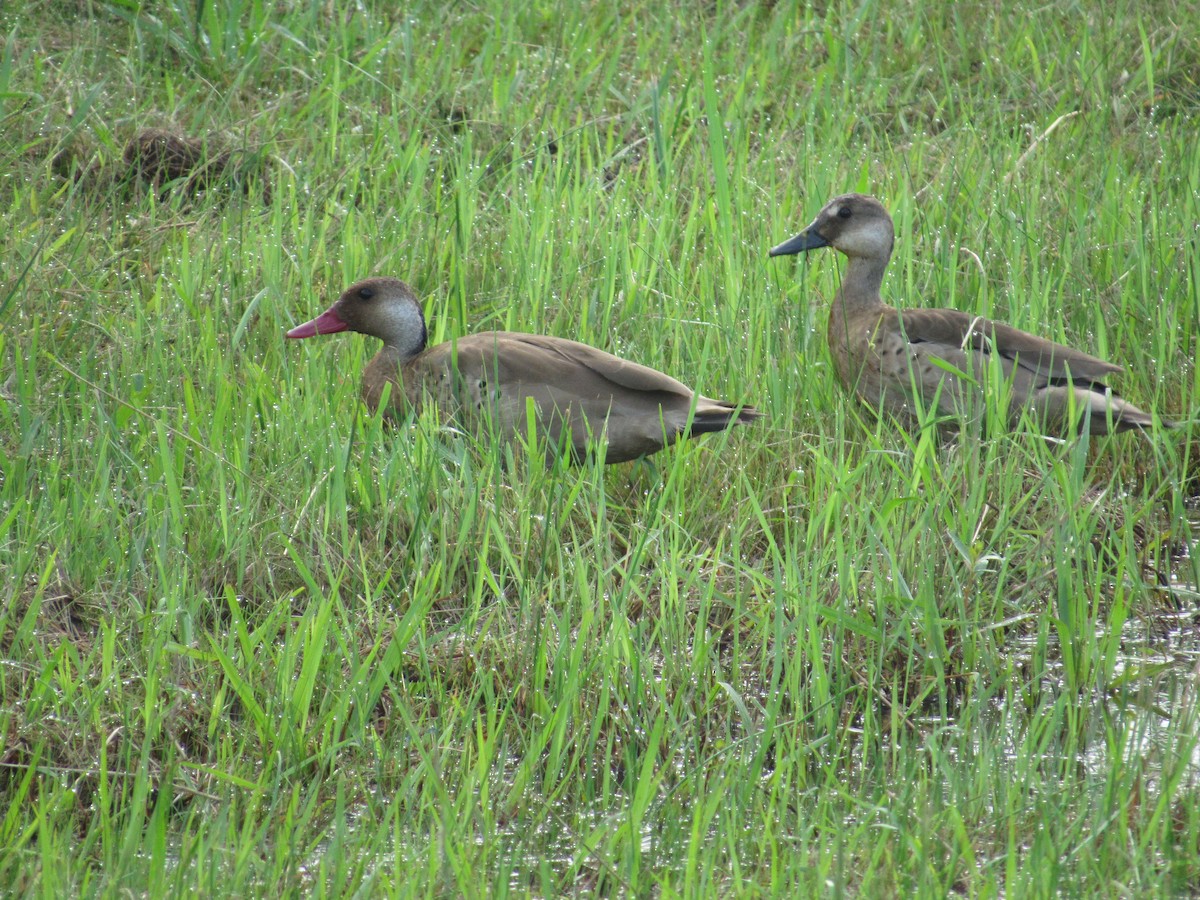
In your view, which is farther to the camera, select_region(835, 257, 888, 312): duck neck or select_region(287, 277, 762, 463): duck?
select_region(835, 257, 888, 312): duck neck

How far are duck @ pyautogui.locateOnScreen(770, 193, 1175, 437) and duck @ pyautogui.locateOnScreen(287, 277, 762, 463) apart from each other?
637 mm

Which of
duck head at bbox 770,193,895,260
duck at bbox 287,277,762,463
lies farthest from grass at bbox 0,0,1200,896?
duck head at bbox 770,193,895,260

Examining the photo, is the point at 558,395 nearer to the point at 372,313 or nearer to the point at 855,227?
the point at 372,313

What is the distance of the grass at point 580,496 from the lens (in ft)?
10.6

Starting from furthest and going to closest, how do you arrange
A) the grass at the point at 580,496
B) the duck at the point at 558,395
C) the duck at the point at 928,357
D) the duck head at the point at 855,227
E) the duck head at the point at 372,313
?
the duck head at the point at 855,227
the duck head at the point at 372,313
the duck at the point at 928,357
the duck at the point at 558,395
the grass at the point at 580,496

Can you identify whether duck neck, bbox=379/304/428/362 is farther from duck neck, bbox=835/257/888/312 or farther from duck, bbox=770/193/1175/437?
duck neck, bbox=835/257/888/312

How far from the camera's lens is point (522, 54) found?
779 cm

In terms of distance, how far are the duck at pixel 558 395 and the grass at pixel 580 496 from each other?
143 mm

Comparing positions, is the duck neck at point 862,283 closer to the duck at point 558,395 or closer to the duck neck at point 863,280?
the duck neck at point 863,280

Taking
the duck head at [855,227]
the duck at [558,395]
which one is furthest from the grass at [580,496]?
the duck head at [855,227]

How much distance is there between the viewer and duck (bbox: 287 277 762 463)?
4855 mm

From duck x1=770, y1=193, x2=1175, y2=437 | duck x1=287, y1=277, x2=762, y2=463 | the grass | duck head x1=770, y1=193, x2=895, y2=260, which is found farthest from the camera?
duck head x1=770, y1=193, x2=895, y2=260

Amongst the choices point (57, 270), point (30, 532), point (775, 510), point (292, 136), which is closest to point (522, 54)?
point (292, 136)

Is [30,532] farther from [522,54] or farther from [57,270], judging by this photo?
[522,54]
